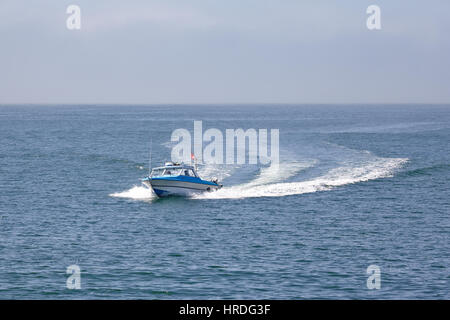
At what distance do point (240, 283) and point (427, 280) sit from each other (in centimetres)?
1083

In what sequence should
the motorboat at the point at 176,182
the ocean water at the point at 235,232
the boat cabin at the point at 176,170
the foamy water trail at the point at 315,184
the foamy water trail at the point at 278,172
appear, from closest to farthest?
the ocean water at the point at 235,232 → the motorboat at the point at 176,182 → the boat cabin at the point at 176,170 → the foamy water trail at the point at 315,184 → the foamy water trail at the point at 278,172

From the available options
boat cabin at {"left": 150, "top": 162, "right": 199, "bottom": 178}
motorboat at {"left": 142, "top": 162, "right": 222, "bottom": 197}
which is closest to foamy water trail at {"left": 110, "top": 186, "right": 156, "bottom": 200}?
motorboat at {"left": 142, "top": 162, "right": 222, "bottom": 197}

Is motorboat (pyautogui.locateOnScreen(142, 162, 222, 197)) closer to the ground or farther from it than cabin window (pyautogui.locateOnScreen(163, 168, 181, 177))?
closer to the ground

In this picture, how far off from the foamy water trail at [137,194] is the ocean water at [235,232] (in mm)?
228

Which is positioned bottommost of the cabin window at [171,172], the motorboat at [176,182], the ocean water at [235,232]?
the ocean water at [235,232]

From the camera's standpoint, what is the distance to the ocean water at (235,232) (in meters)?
35.0

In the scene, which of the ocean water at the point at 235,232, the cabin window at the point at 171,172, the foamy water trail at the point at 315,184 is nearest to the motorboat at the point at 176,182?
the cabin window at the point at 171,172

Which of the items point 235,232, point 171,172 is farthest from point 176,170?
point 235,232

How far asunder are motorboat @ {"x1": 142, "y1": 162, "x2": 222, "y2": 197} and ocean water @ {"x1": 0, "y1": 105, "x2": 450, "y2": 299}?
1.11 m

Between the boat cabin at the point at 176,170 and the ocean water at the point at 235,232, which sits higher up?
the boat cabin at the point at 176,170

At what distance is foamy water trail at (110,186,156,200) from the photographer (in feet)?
205

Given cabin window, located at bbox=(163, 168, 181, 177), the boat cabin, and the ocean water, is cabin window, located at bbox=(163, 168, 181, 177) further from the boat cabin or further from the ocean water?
the ocean water

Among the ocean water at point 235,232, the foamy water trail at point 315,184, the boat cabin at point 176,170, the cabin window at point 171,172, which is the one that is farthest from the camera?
the foamy water trail at point 315,184

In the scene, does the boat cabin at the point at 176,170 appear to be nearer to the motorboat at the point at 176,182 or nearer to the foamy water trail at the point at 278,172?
the motorboat at the point at 176,182
